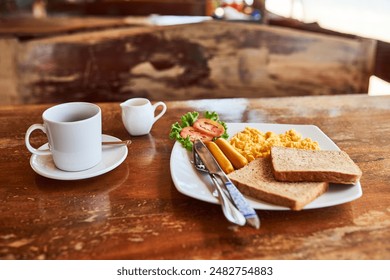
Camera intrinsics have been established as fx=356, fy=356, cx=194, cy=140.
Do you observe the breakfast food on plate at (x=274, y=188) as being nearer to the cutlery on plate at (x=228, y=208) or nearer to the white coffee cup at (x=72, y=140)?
the cutlery on plate at (x=228, y=208)

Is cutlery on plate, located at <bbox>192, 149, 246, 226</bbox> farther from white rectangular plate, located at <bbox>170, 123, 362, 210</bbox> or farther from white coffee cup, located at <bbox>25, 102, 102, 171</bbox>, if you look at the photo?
white coffee cup, located at <bbox>25, 102, 102, 171</bbox>

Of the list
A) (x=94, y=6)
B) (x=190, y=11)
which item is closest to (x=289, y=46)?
(x=190, y=11)

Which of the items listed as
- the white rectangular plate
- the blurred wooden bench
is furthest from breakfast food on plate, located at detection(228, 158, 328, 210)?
the blurred wooden bench

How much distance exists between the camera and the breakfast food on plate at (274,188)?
0.68 metres

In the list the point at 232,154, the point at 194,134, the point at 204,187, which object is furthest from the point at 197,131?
the point at 204,187

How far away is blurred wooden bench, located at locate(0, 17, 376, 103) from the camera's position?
81.9 inches

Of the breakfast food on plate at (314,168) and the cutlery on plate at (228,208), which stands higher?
the breakfast food on plate at (314,168)

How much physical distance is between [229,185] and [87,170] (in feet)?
1.13

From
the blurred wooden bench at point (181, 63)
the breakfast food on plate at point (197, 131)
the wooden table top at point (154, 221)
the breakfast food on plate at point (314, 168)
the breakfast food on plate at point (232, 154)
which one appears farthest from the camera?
the blurred wooden bench at point (181, 63)

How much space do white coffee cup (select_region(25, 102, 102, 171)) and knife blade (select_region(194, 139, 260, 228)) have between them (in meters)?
0.25

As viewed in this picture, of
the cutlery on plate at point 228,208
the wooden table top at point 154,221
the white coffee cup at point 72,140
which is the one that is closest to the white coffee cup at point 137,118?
the wooden table top at point 154,221

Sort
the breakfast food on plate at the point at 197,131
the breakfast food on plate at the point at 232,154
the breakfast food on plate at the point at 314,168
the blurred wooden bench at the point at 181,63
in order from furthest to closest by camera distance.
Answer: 1. the blurred wooden bench at the point at 181,63
2. the breakfast food on plate at the point at 197,131
3. the breakfast food on plate at the point at 232,154
4. the breakfast food on plate at the point at 314,168

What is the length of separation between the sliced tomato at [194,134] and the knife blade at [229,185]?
0.23 ft
